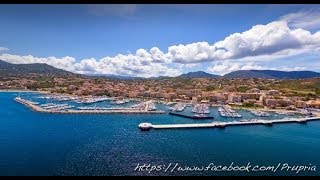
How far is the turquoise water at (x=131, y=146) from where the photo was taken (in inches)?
253

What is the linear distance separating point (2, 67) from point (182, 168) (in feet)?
81.6

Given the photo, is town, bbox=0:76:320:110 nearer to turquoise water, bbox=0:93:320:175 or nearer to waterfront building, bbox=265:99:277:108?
waterfront building, bbox=265:99:277:108

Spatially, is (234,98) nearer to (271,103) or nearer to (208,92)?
(271,103)

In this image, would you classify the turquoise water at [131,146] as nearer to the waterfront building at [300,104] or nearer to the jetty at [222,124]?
the jetty at [222,124]

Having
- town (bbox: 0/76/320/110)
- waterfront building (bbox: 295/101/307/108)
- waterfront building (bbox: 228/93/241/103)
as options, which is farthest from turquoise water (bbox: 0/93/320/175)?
waterfront building (bbox: 228/93/241/103)

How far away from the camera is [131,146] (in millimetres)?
8258

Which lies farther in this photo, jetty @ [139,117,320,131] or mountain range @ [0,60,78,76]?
mountain range @ [0,60,78,76]

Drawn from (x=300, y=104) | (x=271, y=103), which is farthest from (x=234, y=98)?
(x=300, y=104)

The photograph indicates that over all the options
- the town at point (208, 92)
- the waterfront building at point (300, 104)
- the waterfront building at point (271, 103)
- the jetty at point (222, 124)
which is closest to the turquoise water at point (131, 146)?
the jetty at point (222, 124)

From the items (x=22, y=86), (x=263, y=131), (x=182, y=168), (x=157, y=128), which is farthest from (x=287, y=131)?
(x=22, y=86)

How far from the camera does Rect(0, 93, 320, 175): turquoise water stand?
253 inches

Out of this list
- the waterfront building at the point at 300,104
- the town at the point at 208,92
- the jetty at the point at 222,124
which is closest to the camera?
the jetty at the point at 222,124

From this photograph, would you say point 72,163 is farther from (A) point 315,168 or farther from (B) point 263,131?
(B) point 263,131

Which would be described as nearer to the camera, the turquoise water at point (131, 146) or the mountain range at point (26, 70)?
the turquoise water at point (131, 146)
